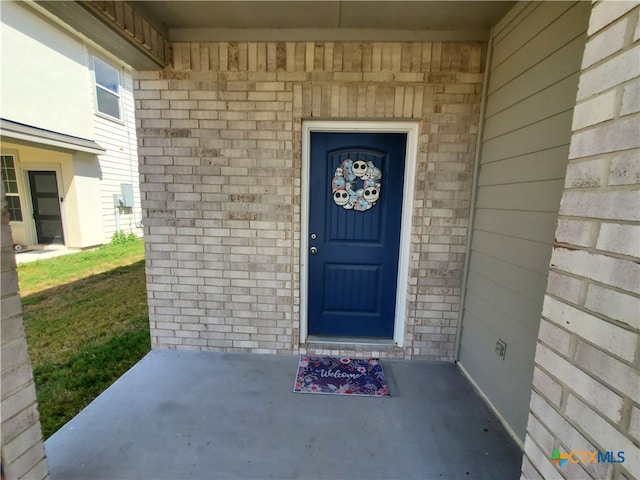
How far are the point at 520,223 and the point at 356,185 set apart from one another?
120 cm

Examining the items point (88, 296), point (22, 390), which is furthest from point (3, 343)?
point (88, 296)

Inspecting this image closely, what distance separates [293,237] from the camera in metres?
2.36

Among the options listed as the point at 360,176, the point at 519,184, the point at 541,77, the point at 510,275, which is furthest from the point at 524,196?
the point at 360,176

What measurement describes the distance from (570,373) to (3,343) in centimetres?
185

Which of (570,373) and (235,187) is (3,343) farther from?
(570,373)

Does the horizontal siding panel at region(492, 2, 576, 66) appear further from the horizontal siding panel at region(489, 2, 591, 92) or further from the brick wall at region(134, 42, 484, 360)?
the brick wall at region(134, 42, 484, 360)

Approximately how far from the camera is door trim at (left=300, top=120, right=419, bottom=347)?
7.44ft

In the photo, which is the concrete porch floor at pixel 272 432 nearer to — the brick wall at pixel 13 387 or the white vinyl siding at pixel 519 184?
the white vinyl siding at pixel 519 184

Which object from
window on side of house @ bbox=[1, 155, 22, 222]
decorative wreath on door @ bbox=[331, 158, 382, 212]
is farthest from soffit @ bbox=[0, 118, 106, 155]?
decorative wreath on door @ bbox=[331, 158, 382, 212]

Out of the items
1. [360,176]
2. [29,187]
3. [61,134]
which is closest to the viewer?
[360,176]

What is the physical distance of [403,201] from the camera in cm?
239

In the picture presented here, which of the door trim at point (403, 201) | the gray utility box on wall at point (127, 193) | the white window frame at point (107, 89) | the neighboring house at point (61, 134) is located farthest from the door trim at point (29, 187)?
the door trim at point (403, 201)

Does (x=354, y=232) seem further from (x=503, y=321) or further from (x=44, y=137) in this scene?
(x=44, y=137)

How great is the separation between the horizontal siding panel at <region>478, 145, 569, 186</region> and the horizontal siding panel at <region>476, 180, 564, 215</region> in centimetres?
3
